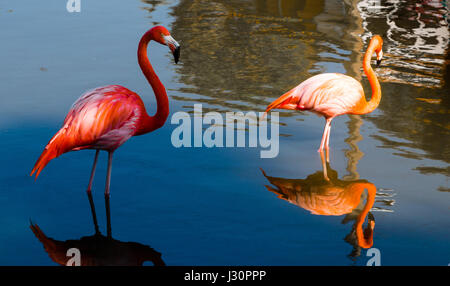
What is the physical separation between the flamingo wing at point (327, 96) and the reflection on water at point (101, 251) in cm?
236

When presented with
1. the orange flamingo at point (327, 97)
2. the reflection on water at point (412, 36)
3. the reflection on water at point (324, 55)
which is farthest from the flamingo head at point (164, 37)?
the reflection on water at point (412, 36)

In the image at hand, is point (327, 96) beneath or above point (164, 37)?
beneath

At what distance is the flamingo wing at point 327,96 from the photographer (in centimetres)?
618

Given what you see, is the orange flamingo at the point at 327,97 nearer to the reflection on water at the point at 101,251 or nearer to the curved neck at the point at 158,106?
the curved neck at the point at 158,106

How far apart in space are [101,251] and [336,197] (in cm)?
208

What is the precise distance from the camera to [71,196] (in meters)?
5.33

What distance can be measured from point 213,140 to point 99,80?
2.29 m

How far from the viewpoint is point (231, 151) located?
6379 mm

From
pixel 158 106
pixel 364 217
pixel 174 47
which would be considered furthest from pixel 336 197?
pixel 174 47

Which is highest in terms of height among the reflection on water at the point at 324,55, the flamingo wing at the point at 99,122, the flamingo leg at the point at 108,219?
the flamingo wing at the point at 99,122

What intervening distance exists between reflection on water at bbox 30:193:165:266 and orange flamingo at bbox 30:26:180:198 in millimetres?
590

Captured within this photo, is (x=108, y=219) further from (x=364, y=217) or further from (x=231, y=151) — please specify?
(x=364, y=217)

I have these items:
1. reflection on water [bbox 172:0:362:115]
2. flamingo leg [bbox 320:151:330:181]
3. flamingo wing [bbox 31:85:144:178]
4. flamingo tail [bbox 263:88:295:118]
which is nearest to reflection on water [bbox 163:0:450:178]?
reflection on water [bbox 172:0:362:115]
